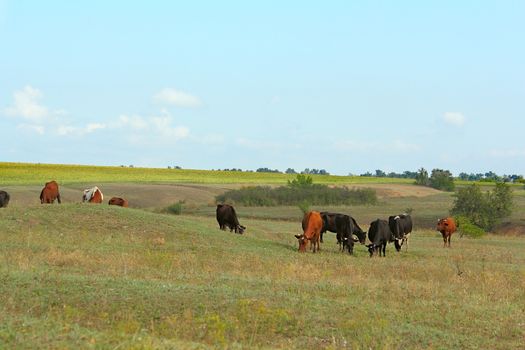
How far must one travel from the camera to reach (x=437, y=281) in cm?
2209

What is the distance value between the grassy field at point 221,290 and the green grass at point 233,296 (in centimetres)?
4

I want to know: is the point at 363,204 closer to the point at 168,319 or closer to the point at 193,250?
the point at 193,250

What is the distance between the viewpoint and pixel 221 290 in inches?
655

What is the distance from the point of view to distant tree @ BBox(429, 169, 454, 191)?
4926 inches

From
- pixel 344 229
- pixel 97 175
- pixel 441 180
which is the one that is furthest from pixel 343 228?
pixel 441 180

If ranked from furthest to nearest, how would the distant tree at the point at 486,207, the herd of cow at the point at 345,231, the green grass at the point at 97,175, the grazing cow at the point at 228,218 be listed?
the green grass at the point at 97,175, the distant tree at the point at 486,207, the grazing cow at the point at 228,218, the herd of cow at the point at 345,231

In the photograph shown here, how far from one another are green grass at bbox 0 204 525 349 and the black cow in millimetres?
960

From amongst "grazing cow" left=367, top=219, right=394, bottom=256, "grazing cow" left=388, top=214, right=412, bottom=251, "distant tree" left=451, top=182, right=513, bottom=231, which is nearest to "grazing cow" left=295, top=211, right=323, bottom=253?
"grazing cow" left=367, top=219, right=394, bottom=256

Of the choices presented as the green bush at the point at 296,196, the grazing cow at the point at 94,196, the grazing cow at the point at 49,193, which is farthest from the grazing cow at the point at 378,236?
the green bush at the point at 296,196

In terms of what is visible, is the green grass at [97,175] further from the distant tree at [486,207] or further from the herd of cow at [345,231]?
the herd of cow at [345,231]

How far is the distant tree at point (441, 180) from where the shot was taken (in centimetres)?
12512

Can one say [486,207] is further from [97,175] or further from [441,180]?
[97,175]

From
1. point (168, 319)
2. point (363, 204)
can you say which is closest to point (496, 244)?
point (168, 319)

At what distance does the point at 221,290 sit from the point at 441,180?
114m
